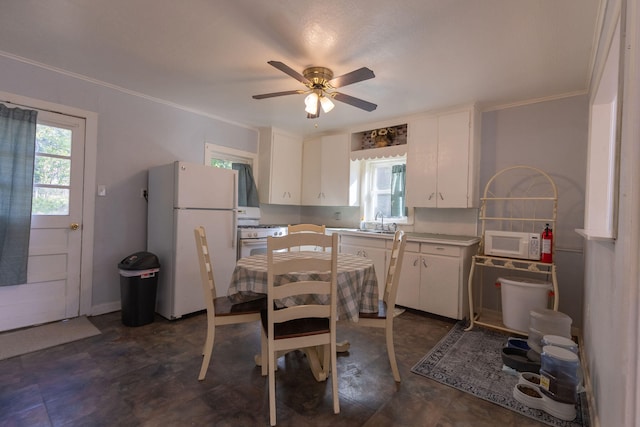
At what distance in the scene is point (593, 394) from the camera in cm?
170

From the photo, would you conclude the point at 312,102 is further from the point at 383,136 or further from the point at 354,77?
the point at 383,136

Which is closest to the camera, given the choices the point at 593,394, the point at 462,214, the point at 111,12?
the point at 593,394

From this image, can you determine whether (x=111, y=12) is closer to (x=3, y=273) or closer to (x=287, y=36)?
(x=287, y=36)

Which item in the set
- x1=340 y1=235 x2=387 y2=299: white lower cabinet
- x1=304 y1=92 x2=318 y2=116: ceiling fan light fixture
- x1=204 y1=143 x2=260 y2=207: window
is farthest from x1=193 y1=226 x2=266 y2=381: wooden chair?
x1=204 y1=143 x2=260 y2=207: window

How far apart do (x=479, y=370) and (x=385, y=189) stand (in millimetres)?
2662

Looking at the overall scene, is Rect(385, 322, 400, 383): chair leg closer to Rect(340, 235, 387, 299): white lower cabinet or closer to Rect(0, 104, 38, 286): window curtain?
Rect(340, 235, 387, 299): white lower cabinet

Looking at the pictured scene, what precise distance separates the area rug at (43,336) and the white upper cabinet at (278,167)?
101 inches

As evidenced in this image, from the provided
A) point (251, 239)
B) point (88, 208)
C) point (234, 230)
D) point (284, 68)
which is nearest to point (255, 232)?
point (251, 239)

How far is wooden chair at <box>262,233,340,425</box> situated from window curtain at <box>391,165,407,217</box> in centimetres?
259

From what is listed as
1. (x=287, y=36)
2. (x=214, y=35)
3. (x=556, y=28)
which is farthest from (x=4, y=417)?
(x=556, y=28)

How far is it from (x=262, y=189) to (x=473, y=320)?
3231 mm

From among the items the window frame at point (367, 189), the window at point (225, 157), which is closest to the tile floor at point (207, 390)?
the window frame at point (367, 189)

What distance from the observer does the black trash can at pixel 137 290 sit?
2.80 m

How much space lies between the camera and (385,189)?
4.34 metres
